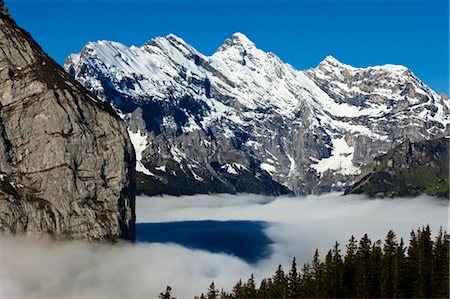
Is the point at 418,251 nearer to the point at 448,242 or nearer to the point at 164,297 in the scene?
the point at 448,242

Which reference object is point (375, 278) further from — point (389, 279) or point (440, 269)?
point (440, 269)

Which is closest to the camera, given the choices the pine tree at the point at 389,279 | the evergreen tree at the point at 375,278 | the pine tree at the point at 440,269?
the pine tree at the point at 440,269

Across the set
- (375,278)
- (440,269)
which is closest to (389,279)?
(375,278)

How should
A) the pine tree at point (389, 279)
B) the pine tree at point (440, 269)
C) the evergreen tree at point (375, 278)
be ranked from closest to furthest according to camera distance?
the pine tree at point (440, 269), the pine tree at point (389, 279), the evergreen tree at point (375, 278)

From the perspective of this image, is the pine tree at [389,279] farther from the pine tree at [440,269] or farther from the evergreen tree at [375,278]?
the pine tree at [440,269]

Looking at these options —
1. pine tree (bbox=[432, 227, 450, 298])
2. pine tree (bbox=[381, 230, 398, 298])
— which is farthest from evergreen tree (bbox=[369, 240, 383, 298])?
pine tree (bbox=[432, 227, 450, 298])

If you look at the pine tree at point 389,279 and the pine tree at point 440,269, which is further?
the pine tree at point 389,279

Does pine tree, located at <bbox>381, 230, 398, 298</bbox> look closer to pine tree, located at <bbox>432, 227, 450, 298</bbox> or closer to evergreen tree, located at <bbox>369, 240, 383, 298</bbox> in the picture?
evergreen tree, located at <bbox>369, 240, 383, 298</bbox>

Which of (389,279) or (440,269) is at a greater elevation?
(440,269)

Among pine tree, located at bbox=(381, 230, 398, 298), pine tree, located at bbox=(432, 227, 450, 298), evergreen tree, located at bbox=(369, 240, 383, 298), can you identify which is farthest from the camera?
evergreen tree, located at bbox=(369, 240, 383, 298)

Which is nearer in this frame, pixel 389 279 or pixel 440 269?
pixel 440 269

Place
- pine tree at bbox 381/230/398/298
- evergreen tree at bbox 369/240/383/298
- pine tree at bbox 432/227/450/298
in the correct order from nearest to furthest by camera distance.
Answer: pine tree at bbox 432/227/450/298 → pine tree at bbox 381/230/398/298 → evergreen tree at bbox 369/240/383/298

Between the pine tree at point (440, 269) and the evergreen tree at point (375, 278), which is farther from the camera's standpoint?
the evergreen tree at point (375, 278)

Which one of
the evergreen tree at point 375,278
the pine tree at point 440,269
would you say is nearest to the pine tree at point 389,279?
the evergreen tree at point 375,278
